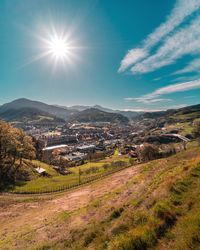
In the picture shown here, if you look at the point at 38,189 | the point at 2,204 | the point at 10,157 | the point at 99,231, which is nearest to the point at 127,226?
the point at 99,231

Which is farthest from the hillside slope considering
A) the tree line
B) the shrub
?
the tree line

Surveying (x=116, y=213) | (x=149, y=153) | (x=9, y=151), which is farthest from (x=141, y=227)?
(x=149, y=153)

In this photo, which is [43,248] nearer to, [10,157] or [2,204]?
[2,204]

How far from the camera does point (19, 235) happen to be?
15453 millimetres

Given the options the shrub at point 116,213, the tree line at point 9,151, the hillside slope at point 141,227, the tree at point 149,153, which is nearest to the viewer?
the hillside slope at point 141,227

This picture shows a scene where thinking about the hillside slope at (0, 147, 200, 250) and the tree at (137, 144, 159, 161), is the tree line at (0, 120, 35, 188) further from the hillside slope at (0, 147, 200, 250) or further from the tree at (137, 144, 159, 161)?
the tree at (137, 144, 159, 161)

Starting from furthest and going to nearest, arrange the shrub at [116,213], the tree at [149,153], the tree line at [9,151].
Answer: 1. the tree at [149,153]
2. the tree line at [9,151]
3. the shrub at [116,213]

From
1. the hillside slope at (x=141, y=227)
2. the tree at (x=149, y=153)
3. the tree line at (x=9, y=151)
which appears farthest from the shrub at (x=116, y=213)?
the tree at (x=149, y=153)

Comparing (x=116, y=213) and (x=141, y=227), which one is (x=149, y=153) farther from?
(x=141, y=227)

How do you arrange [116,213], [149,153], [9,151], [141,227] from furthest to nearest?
[149,153]
[9,151]
[116,213]
[141,227]

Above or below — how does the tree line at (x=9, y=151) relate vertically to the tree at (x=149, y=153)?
above

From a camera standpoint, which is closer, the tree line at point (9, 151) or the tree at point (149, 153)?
the tree line at point (9, 151)

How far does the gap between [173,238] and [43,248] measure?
320 inches

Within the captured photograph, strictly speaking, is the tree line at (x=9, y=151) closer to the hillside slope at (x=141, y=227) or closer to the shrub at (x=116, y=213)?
the hillside slope at (x=141, y=227)
